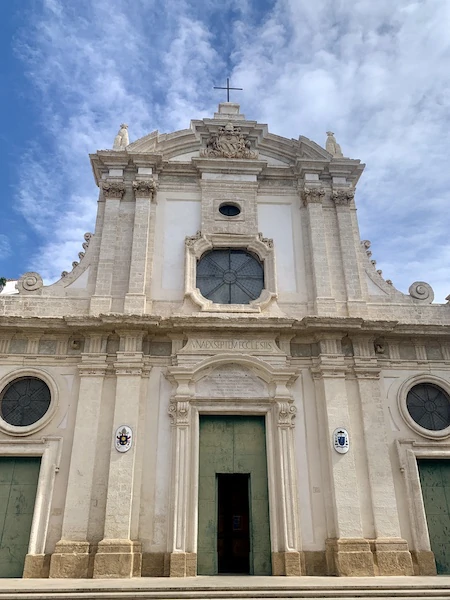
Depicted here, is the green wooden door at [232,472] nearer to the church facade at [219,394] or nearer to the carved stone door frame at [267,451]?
the church facade at [219,394]

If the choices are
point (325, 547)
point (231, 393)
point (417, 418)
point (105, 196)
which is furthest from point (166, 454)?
point (105, 196)

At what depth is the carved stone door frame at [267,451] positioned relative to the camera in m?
11.4

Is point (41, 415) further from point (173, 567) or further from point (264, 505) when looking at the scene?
point (264, 505)

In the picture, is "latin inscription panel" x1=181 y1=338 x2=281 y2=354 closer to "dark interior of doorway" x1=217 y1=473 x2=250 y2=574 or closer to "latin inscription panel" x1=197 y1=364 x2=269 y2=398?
"latin inscription panel" x1=197 y1=364 x2=269 y2=398

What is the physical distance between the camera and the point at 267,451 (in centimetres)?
1255

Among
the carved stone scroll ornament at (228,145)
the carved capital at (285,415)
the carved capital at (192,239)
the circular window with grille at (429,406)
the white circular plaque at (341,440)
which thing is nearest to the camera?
the white circular plaque at (341,440)

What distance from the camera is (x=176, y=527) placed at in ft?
37.9

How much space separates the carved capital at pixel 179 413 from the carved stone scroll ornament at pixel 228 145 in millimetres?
8045

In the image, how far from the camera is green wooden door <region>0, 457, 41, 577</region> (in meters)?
11.4

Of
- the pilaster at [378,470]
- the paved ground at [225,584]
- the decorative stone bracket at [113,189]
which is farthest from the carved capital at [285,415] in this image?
the decorative stone bracket at [113,189]

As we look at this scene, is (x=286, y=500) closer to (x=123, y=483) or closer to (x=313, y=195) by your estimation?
(x=123, y=483)

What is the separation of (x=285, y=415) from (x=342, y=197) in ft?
23.5

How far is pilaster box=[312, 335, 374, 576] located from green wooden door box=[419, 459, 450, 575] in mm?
1777

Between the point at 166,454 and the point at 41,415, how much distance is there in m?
3.25
